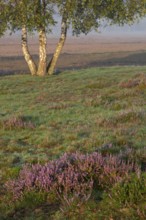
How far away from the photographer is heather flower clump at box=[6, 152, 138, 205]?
772 cm

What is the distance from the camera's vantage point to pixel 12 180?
28.4ft

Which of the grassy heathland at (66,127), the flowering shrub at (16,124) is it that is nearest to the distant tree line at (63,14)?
the grassy heathland at (66,127)

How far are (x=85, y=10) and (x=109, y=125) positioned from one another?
2237 centimetres

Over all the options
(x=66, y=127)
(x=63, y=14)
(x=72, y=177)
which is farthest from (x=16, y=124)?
(x=63, y=14)

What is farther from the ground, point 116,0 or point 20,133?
point 116,0

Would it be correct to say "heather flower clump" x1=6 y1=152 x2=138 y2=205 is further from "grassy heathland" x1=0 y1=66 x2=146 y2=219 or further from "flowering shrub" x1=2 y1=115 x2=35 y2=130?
"flowering shrub" x1=2 y1=115 x2=35 y2=130

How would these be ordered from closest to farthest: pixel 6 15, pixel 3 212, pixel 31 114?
pixel 3 212 → pixel 31 114 → pixel 6 15

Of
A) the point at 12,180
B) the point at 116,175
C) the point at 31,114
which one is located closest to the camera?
the point at 116,175

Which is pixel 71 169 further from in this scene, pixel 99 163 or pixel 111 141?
pixel 111 141

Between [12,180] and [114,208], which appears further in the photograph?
[12,180]

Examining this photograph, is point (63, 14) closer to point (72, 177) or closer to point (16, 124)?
point (16, 124)

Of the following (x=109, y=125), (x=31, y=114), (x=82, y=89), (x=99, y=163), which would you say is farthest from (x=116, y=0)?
(x=99, y=163)

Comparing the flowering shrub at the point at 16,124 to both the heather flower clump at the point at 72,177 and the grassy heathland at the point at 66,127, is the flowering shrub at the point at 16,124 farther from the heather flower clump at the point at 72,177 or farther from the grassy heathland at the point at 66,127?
the heather flower clump at the point at 72,177

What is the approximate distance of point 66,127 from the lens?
14.5m
